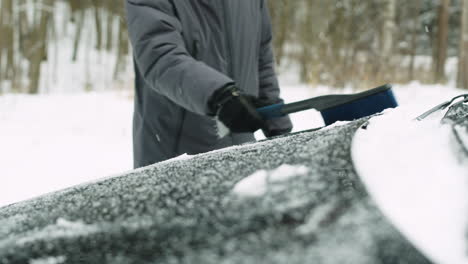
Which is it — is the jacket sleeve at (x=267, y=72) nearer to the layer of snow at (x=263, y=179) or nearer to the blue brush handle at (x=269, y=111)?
the blue brush handle at (x=269, y=111)

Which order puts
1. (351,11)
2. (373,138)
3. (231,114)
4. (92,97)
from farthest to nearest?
(351,11)
(92,97)
(231,114)
(373,138)

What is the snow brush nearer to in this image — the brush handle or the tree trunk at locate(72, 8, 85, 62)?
the brush handle

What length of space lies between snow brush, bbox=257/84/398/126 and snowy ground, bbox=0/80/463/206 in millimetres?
2228

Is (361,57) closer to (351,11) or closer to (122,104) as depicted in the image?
(351,11)

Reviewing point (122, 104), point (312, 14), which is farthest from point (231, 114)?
point (312, 14)

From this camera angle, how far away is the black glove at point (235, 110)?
143 centimetres

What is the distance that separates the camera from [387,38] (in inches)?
420

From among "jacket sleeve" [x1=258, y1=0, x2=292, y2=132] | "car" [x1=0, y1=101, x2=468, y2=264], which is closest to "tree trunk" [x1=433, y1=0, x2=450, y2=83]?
"jacket sleeve" [x1=258, y1=0, x2=292, y2=132]

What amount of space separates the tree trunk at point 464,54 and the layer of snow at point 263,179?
32.3 feet

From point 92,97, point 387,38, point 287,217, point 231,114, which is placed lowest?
point 92,97

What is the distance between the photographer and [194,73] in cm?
153

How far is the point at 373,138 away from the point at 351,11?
11364mm

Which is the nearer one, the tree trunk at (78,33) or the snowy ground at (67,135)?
the snowy ground at (67,135)

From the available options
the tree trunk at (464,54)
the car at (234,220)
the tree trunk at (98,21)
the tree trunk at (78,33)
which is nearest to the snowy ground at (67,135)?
the tree trunk at (464,54)
